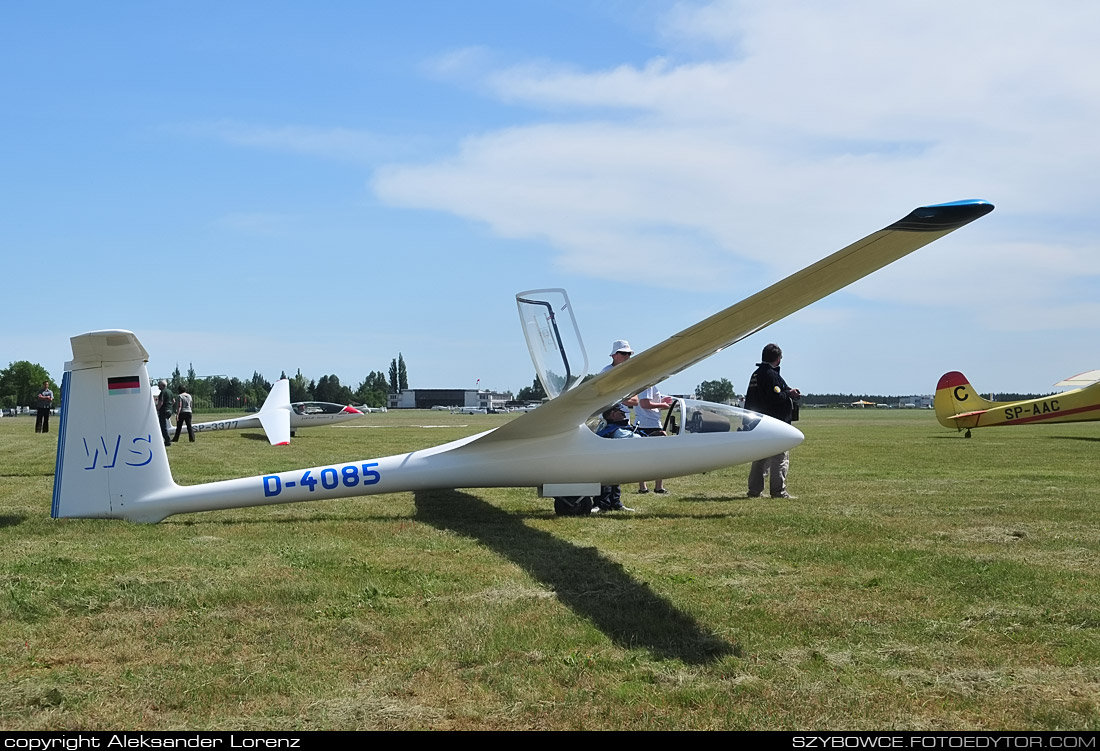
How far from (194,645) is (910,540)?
569 cm

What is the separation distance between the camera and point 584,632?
4406 mm

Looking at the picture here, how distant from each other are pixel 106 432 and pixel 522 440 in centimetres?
371

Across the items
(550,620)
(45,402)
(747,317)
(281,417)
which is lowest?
(550,620)

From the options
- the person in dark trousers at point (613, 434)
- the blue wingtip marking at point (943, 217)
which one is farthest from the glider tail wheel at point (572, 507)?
the blue wingtip marking at point (943, 217)

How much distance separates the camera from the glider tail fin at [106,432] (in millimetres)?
6852

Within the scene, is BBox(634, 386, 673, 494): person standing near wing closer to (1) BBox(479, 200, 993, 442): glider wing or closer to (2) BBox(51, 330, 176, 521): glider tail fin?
(1) BBox(479, 200, 993, 442): glider wing

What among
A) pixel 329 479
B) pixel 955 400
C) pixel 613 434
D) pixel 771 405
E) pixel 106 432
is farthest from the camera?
pixel 955 400

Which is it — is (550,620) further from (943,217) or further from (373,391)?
(373,391)

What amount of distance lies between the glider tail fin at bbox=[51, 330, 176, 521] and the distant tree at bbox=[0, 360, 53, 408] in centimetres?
12334

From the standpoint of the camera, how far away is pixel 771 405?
10367 mm

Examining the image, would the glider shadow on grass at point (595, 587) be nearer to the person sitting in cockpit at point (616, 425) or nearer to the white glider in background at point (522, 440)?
the white glider in background at point (522, 440)

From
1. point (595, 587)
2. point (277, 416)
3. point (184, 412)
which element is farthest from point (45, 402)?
point (595, 587)

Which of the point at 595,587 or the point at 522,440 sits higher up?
the point at 522,440
